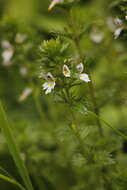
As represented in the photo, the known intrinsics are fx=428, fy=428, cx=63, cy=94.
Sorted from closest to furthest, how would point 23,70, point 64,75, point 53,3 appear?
point 64,75
point 53,3
point 23,70

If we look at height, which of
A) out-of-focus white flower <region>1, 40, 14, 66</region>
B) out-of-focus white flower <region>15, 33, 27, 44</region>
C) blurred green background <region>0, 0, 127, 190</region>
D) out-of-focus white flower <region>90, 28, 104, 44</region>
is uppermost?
out-of-focus white flower <region>15, 33, 27, 44</region>

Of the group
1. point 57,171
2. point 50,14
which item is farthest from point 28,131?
point 50,14

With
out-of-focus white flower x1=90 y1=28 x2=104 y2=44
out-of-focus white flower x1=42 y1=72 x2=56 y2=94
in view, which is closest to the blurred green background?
out-of-focus white flower x1=90 y1=28 x2=104 y2=44

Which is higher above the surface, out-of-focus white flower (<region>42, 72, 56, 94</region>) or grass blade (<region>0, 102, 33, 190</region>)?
out-of-focus white flower (<region>42, 72, 56, 94</region>)

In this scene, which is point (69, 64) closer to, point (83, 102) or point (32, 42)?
point (83, 102)

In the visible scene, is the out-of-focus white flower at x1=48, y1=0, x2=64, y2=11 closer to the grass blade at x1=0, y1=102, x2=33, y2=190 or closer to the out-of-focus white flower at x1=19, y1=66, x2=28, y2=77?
the grass blade at x1=0, y1=102, x2=33, y2=190

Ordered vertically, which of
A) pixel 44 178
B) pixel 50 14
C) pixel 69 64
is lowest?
pixel 44 178

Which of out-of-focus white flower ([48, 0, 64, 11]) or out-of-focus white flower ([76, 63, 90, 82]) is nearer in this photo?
out-of-focus white flower ([76, 63, 90, 82])

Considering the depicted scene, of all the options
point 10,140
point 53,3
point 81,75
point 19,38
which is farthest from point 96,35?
point 10,140

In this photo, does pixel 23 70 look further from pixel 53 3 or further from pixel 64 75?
pixel 64 75
